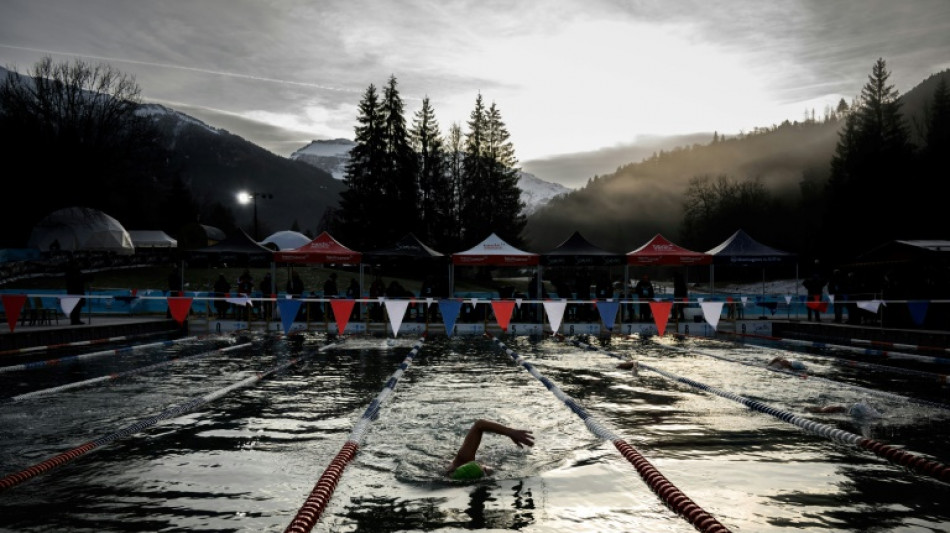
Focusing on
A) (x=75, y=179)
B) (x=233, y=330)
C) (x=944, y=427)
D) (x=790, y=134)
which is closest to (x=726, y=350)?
(x=944, y=427)

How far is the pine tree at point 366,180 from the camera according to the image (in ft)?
180

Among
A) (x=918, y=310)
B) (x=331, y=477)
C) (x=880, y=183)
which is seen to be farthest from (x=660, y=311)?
(x=880, y=183)

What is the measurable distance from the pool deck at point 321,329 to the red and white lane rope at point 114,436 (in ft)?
27.7

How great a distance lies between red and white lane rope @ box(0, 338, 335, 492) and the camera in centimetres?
596

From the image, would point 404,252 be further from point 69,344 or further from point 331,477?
point 331,477

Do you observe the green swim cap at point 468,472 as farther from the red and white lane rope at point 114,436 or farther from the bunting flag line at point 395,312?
the bunting flag line at point 395,312

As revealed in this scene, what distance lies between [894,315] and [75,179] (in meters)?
59.8

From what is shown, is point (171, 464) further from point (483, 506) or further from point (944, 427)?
point (944, 427)

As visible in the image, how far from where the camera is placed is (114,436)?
7.70 meters

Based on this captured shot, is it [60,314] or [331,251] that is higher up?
[331,251]

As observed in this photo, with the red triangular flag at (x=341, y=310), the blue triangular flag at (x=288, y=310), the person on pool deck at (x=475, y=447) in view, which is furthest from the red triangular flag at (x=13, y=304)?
the person on pool deck at (x=475, y=447)

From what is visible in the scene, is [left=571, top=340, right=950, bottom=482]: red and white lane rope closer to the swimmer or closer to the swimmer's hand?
the swimmer

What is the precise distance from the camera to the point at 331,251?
2506 centimetres

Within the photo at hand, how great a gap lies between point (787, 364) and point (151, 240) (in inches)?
3095
